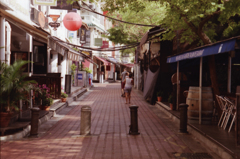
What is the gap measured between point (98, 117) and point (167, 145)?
209 inches

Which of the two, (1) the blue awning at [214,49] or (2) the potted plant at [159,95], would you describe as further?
(2) the potted plant at [159,95]

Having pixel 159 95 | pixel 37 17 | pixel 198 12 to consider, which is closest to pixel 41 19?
pixel 37 17

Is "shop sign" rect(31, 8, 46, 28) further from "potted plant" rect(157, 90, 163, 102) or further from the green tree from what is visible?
"potted plant" rect(157, 90, 163, 102)

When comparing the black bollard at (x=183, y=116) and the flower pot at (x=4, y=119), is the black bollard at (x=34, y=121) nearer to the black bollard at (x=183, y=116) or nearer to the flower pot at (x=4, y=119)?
the flower pot at (x=4, y=119)

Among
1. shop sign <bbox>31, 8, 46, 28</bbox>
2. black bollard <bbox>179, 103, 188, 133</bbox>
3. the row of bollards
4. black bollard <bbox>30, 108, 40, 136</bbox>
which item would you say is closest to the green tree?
black bollard <bbox>179, 103, 188, 133</bbox>

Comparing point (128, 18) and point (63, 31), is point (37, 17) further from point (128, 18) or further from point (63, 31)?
point (128, 18)

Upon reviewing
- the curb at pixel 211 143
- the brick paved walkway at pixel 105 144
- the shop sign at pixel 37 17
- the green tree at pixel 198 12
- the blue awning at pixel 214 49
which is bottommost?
the brick paved walkway at pixel 105 144

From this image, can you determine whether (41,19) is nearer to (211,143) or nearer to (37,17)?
(37,17)

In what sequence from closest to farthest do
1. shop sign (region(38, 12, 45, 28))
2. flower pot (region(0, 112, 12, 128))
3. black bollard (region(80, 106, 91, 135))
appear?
flower pot (region(0, 112, 12, 128)) → black bollard (region(80, 106, 91, 135)) → shop sign (region(38, 12, 45, 28))

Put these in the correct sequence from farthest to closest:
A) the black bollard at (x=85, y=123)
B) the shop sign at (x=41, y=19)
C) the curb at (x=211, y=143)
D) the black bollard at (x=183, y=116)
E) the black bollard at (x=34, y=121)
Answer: the shop sign at (x=41, y=19) < the black bollard at (x=183, y=116) < the black bollard at (x=85, y=123) < the black bollard at (x=34, y=121) < the curb at (x=211, y=143)

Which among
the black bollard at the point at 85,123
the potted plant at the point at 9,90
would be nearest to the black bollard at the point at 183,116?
the black bollard at the point at 85,123

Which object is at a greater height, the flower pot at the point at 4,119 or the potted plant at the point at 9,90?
the potted plant at the point at 9,90

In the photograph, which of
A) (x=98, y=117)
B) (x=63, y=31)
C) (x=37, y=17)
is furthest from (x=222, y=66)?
(x=63, y=31)

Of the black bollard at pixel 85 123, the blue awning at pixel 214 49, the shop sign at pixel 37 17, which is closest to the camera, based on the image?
the blue awning at pixel 214 49
